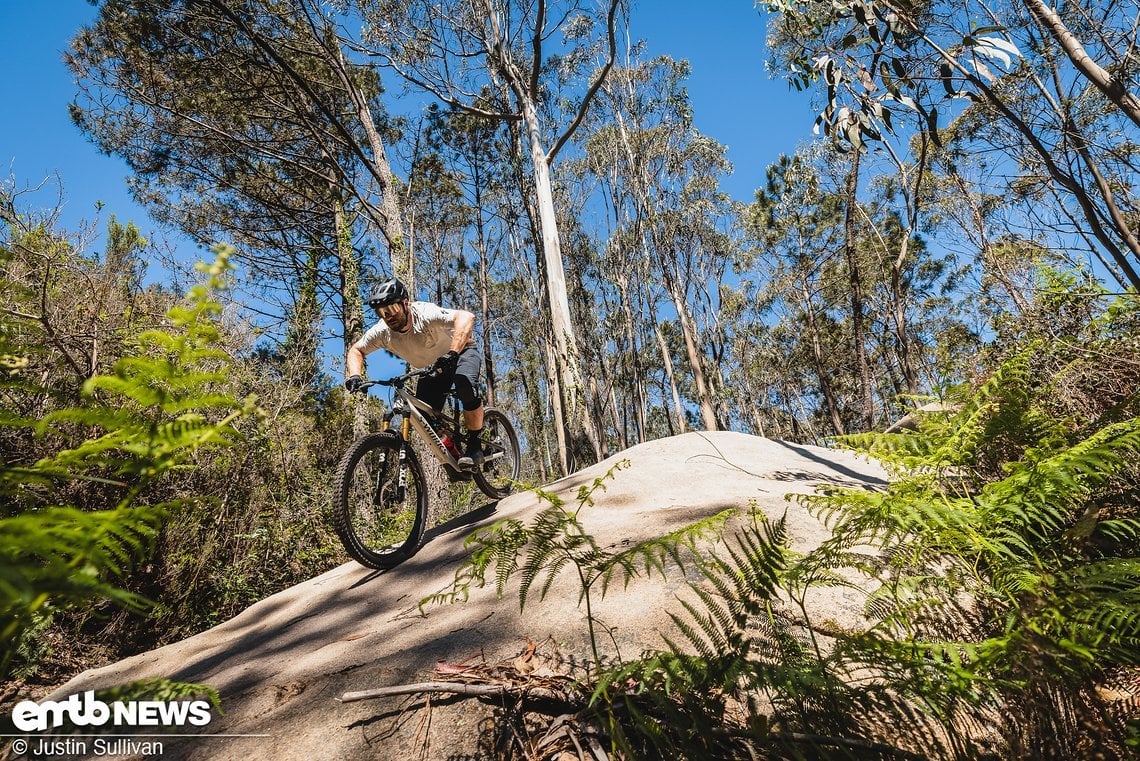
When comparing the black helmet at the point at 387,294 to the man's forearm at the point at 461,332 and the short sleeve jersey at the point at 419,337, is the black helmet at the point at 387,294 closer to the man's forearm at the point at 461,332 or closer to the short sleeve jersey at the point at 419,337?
the short sleeve jersey at the point at 419,337

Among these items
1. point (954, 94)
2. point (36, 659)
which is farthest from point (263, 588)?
point (954, 94)

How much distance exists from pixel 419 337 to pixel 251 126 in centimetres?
1114

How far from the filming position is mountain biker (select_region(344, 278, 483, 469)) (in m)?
4.09

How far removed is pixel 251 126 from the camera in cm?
1193

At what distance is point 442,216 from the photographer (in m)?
22.2

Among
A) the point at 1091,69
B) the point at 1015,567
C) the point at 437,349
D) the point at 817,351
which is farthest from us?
the point at 817,351

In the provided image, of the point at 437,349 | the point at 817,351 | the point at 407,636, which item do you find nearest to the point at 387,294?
Answer: the point at 437,349

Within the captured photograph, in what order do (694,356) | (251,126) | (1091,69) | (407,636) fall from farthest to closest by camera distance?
(694,356) < (251,126) < (1091,69) < (407,636)

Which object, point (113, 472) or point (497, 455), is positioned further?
point (497, 455)

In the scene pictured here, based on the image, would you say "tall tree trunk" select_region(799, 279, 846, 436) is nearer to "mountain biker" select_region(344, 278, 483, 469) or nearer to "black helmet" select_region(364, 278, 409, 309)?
"mountain biker" select_region(344, 278, 483, 469)

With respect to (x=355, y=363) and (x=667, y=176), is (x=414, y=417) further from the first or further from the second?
(x=667, y=176)

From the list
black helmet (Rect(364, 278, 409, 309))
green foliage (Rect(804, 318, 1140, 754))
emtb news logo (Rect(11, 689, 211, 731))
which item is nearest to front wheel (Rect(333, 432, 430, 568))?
black helmet (Rect(364, 278, 409, 309))

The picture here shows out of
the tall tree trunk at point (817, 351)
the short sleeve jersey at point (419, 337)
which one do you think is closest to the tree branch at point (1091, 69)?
the short sleeve jersey at point (419, 337)

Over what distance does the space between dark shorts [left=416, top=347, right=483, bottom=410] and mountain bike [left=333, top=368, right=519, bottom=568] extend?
0.38ft
